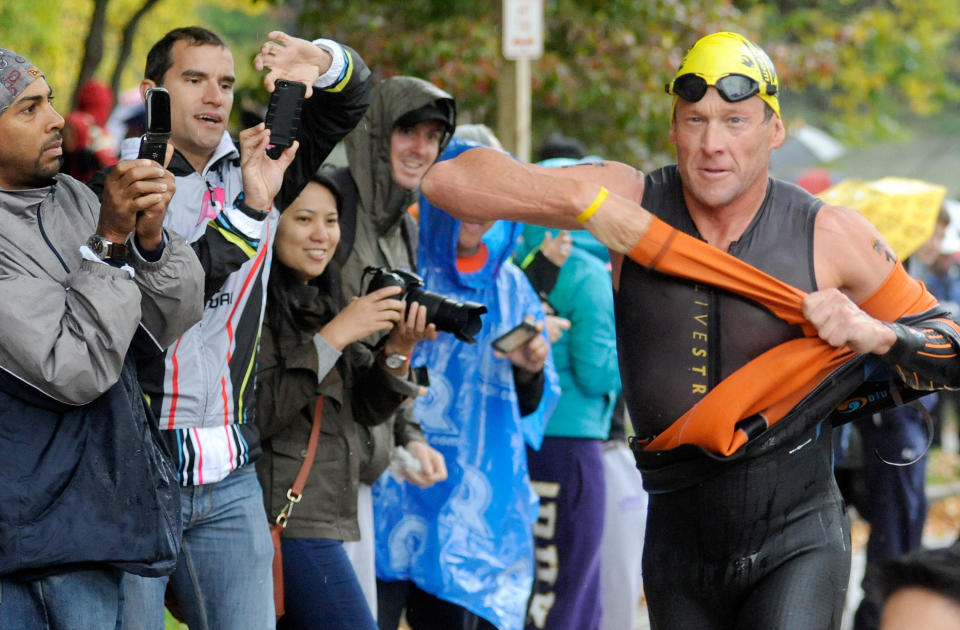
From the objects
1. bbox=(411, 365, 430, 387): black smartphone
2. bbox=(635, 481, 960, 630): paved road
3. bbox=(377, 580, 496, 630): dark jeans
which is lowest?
bbox=(635, 481, 960, 630): paved road

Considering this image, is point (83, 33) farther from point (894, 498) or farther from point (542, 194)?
point (542, 194)

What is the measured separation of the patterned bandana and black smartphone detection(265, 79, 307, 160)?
703 mm

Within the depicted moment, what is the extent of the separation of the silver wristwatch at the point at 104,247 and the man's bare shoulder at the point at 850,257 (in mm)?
1940

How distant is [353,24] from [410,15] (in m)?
0.42

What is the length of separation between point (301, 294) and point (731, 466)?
1467 millimetres

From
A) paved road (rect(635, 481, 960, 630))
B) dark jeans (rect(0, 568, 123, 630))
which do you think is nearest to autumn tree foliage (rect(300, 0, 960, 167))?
paved road (rect(635, 481, 960, 630))

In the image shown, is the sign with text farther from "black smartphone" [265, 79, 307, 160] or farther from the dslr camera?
"black smartphone" [265, 79, 307, 160]

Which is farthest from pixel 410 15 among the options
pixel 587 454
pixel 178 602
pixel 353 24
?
pixel 178 602

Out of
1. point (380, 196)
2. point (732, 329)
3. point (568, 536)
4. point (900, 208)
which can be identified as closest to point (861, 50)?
point (900, 208)

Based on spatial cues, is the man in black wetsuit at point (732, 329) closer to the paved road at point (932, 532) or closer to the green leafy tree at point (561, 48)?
the paved road at point (932, 532)

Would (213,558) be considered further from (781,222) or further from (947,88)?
(947,88)

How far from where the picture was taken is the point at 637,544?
6.05m

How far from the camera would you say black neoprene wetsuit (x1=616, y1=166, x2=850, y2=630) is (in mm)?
3662

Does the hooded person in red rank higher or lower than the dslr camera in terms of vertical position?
higher
